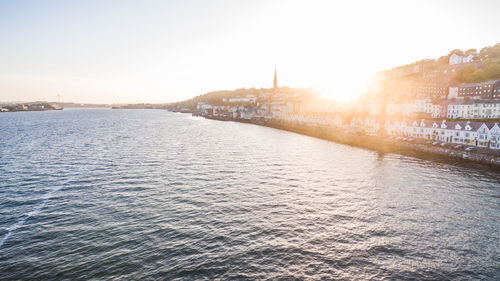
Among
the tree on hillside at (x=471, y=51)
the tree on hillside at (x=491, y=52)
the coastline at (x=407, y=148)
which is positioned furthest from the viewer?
the tree on hillside at (x=471, y=51)

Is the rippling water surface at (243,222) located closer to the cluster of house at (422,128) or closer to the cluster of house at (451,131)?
the cluster of house at (451,131)

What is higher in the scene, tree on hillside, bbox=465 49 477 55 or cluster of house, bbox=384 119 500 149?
tree on hillside, bbox=465 49 477 55

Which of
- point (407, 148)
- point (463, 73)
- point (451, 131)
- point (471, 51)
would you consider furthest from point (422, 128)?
point (471, 51)

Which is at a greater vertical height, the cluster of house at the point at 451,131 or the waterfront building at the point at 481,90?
the waterfront building at the point at 481,90

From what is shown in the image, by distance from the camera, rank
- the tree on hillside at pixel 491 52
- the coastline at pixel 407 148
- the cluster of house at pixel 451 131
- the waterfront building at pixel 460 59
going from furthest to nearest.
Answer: the waterfront building at pixel 460 59, the tree on hillside at pixel 491 52, the cluster of house at pixel 451 131, the coastline at pixel 407 148

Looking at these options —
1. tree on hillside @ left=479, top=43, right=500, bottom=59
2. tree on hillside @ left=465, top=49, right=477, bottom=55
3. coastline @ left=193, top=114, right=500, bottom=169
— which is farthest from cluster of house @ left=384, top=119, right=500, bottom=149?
tree on hillside @ left=465, top=49, right=477, bottom=55

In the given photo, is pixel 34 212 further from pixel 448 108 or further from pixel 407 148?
pixel 448 108

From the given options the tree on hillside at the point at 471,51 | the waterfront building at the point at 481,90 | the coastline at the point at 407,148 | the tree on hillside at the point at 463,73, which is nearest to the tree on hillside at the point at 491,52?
the tree on hillside at the point at 471,51

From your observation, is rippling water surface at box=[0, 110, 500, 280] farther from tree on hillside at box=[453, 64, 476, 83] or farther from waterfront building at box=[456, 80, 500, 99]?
tree on hillside at box=[453, 64, 476, 83]

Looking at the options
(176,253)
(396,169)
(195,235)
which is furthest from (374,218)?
(396,169)
